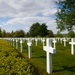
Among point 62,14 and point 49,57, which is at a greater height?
point 62,14

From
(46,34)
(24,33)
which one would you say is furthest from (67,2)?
(24,33)

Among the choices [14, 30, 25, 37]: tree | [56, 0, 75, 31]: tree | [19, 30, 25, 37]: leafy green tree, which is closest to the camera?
[56, 0, 75, 31]: tree

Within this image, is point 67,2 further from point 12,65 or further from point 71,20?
point 12,65

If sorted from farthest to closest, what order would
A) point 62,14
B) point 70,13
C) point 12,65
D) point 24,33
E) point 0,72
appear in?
1. point 24,33
2. point 62,14
3. point 70,13
4. point 12,65
5. point 0,72

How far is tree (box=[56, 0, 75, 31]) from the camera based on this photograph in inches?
1017

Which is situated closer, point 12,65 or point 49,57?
point 12,65

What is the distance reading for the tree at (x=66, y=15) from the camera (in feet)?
84.7

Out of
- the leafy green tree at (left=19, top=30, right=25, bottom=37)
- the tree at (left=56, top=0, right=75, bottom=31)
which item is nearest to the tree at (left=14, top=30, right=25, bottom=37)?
the leafy green tree at (left=19, top=30, right=25, bottom=37)

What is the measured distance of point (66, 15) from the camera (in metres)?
26.5

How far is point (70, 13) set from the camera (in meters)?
25.5

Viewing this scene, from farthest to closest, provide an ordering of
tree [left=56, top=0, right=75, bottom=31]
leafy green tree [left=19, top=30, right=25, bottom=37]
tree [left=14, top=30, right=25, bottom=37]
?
leafy green tree [left=19, top=30, right=25, bottom=37] → tree [left=14, top=30, right=25, bottom=37] → tree [left=56, top=0, right=75, bottom=31]

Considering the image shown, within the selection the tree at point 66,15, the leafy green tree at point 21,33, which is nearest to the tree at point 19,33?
the leafy green tree at point 21,33

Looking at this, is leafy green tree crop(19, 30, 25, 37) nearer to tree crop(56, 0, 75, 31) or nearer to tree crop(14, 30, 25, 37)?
tree crop(14, 30, 25, 37)

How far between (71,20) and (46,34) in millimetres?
45136
